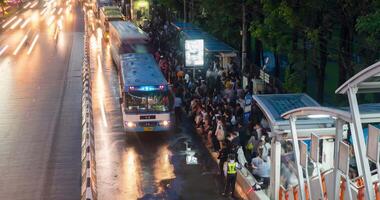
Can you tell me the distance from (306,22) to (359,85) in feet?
36.5

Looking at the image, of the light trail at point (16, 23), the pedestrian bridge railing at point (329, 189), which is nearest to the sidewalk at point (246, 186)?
Result: the pedestrian bridge railing at point (329, 189)

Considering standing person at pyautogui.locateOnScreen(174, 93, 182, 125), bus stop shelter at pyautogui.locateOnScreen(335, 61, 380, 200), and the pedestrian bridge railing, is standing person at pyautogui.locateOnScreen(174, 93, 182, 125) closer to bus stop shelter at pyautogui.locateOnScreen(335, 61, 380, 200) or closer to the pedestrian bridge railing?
the pedestrian bridge railing

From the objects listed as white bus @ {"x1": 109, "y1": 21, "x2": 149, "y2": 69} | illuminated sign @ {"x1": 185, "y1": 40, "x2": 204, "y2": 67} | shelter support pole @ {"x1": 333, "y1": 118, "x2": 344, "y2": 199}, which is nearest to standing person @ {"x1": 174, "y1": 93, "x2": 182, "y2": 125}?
illuminated sign @ {"x1": 185, "y1": 40, "x2": 204, "y2": 67}

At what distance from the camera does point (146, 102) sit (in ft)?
77.2

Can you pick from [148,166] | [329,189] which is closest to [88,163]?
[148,166]

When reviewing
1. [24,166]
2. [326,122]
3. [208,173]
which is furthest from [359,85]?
[24,166]

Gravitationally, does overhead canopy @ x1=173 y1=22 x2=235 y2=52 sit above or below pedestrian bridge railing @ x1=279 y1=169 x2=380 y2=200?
above

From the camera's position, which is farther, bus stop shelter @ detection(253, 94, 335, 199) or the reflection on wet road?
→ the reflection on wet road

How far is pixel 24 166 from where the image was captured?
20.7 meters

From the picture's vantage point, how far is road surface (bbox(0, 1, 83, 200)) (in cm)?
1911

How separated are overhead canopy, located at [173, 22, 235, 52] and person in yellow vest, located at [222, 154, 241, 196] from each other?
50.9 feet

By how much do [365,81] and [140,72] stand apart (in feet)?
53.9

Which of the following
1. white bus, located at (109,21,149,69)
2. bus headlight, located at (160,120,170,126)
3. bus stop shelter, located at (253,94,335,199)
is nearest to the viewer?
bus stop shelter, located at (253,94,335,199)

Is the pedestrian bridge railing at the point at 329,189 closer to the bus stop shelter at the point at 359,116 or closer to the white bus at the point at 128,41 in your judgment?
the bus stop shelter at the point at 359,116
